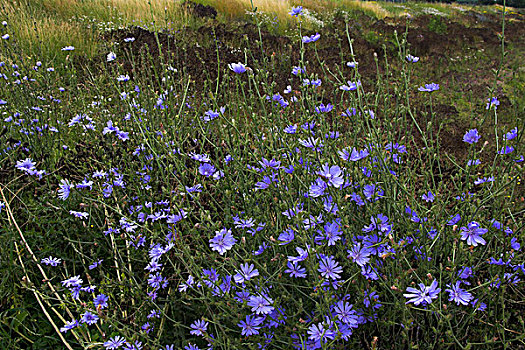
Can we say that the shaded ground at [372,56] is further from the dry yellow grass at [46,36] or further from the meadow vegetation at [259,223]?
the dry yellow grass at [46,36]

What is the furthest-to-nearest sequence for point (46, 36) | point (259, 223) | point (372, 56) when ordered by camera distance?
1. point (372, 56)
2. point (46, 36)
3. point (259, 223)

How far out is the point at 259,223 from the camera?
162 centimetres

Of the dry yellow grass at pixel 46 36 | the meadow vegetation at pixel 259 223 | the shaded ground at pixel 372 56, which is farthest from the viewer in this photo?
the dry yellow grass at pixel 46 36

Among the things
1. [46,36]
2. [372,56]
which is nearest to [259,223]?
[46,36]

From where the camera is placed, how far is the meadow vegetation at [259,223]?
138cm

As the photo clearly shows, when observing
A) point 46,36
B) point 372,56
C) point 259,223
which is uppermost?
point 259,223

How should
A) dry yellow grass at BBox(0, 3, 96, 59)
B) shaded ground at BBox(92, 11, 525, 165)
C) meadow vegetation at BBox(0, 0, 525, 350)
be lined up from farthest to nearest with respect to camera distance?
1. dry yellow grass at BBox(0, 3, 96, 59)
2. shaded ground at BBox(92, 11, 525, 165)
3. meadow vegetation at BBox(0, 0, 525, 350)

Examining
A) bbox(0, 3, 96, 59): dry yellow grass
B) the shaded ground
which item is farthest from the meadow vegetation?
bbox(0, 3, 96, 59): dry yellow grass

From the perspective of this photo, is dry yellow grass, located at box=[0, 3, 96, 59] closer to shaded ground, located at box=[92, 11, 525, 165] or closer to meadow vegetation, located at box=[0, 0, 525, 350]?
shaded ground, located at box=[92, 11, 525, 165]

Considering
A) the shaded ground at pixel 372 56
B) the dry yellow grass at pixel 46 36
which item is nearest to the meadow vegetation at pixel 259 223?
the shaded ground at pixel 372 56

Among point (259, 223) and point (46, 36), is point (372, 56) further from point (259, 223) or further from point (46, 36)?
point (259, 223)

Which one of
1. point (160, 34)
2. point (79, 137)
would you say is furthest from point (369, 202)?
point (160, 34)

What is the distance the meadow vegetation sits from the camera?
138 cm

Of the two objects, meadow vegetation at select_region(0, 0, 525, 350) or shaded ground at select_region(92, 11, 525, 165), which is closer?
meadow vegetation at select_region(0, 0, 525, 350)
